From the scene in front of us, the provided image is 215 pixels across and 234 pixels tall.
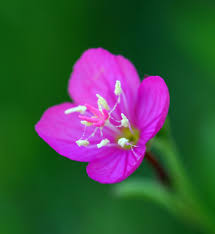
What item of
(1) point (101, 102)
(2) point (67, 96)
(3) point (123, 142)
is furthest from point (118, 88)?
(2) point (67, 96)

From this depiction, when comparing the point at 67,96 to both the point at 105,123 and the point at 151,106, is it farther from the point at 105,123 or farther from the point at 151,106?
the point at 151,106

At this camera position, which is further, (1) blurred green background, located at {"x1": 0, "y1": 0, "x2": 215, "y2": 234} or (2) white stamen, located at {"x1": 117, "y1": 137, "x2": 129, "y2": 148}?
(1) blurred green background, located at {"x1": 0, "y1": 0, "x2": 215, "y2": 234}

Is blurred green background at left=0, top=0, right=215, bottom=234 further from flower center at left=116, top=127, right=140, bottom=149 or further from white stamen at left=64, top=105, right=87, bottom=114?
white stamen at left=64, top=105, right=87, bottom=114

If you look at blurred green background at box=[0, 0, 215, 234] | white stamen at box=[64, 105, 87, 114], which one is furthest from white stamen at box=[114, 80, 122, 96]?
blurred green background at box=[0, 0, 215, 234]

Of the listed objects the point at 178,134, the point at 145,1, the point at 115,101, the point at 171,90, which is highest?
the point at 145,1

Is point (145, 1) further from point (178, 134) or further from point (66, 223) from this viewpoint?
point (66, 223)

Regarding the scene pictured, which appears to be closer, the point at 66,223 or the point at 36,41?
the point at 66,223

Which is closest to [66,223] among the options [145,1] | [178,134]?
[178,134]
